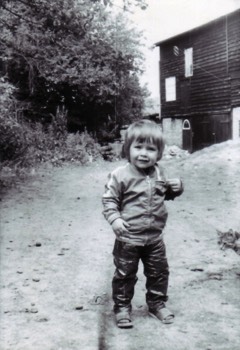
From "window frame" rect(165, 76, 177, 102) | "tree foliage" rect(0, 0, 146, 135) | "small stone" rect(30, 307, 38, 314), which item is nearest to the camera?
"small stone" rect(30, 307, 38, 314)

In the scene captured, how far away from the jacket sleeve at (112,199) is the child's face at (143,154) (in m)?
0.19

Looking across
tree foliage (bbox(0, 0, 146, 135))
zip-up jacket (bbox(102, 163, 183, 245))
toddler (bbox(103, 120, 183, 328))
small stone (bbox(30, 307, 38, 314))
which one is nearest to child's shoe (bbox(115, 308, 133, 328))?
toddler (bbox(103, 120, 183, 328))

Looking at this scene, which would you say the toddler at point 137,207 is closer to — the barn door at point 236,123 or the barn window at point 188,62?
the barn door at point 236,123

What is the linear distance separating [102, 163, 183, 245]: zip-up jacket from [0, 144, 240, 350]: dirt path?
63cm

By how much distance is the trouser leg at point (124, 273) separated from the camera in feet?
10.6

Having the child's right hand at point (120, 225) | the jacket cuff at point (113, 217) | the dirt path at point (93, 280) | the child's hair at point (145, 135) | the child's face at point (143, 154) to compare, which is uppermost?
the child's hair at point (145, 135)

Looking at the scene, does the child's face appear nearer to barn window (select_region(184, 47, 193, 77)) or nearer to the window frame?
barn window (select_region(184, 47, 193, 77))

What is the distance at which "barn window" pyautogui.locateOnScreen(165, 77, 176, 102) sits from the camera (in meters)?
26.8

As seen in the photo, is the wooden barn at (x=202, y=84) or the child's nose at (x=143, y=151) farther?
the wooden barn at (x=202, y=84)

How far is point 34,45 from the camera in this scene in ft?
60.4

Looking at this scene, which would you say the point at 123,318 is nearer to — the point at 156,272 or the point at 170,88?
the point at 156,272

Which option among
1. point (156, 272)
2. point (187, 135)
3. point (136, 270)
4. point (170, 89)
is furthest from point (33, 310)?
point (170, 89)

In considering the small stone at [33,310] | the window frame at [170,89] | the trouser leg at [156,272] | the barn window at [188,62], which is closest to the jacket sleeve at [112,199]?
the trouser leg at [156,272]

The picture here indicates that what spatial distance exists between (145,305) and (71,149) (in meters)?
12.9
